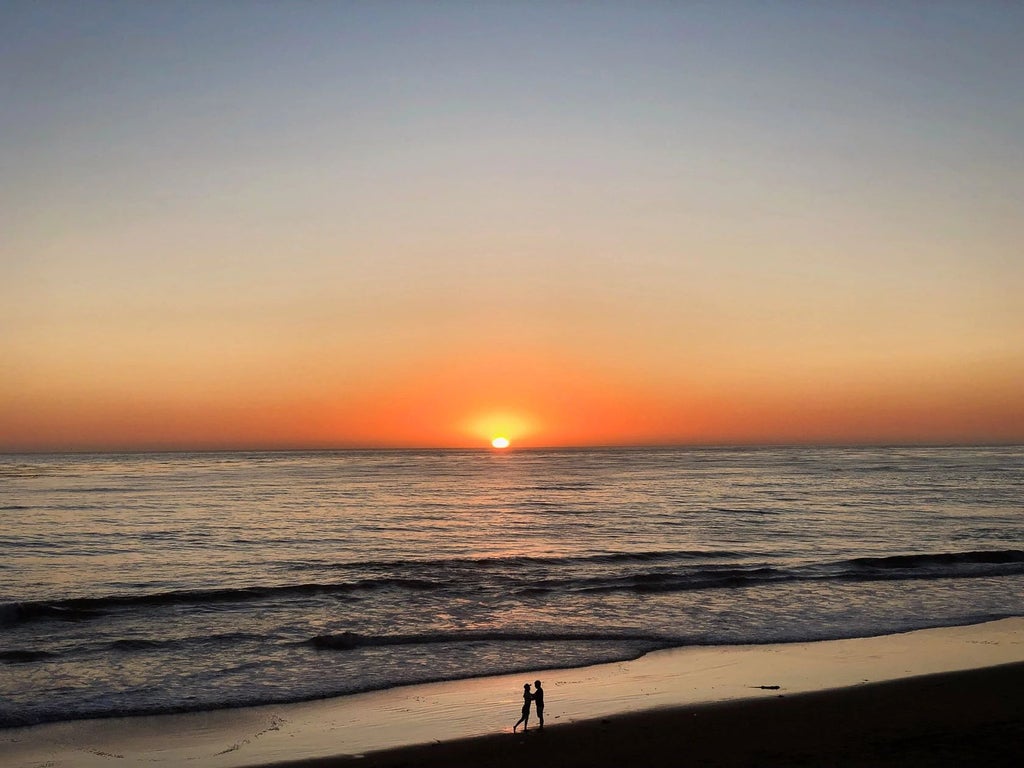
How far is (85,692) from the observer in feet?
55.0

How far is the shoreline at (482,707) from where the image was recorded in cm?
1331

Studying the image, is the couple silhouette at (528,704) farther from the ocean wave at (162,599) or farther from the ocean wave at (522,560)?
the ocean wave at (522,560)

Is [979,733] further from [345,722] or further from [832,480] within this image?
[832,480]

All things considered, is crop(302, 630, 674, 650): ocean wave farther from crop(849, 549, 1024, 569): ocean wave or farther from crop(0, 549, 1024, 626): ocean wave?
crop(849, 549, 1024, 569): ocean wave

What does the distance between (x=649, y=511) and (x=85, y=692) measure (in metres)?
45.0

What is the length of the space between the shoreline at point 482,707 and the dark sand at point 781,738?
0.60 feet

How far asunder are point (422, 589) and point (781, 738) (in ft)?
57.1

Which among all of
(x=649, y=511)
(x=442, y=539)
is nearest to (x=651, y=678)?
(x=442, y=539)

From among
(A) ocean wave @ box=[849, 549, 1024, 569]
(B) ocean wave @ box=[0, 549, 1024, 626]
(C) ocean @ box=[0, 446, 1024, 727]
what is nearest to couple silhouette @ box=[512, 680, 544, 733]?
(C) ocean @ box=[0, 446, 1024, 727]

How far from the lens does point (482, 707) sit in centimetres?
1567

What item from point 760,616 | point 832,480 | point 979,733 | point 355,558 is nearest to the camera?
point 979,733

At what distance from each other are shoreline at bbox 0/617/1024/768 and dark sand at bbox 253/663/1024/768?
184 mm

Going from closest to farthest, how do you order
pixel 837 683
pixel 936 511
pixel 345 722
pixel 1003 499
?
pixel 345 722 < pixel 837 683 < pixel 936 511 < pixel 1003 499

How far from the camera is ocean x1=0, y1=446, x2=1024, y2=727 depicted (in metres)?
18.8
